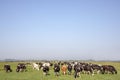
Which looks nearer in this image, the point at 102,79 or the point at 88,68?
the point at 102,79

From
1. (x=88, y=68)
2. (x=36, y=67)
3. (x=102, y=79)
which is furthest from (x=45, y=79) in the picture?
(x=36, y=67)

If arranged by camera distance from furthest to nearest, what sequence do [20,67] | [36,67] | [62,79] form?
1. [36,67]
2. [20,67]
3. [62,79]

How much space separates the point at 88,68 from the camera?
3741 cm

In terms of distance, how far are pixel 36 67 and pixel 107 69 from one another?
16065mm

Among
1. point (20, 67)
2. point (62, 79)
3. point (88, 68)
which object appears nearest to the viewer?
point (62, 79)

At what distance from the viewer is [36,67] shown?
49.2 m

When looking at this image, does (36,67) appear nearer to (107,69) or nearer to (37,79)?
(107,69)

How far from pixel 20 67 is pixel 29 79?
50.0ft

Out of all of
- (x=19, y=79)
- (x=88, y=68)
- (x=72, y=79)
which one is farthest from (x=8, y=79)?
(x=88, y=68)

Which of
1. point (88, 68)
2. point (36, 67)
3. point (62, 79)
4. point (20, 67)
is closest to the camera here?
point (62, 79)

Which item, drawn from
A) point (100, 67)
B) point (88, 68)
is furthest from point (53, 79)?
point (100, 67)

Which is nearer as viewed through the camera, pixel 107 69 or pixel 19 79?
pixel 19 79

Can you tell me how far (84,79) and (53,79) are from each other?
3796 mm

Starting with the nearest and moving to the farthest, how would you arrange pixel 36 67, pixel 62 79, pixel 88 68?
pixel 62 79 → pixel 88 68 → pixel 36 67
